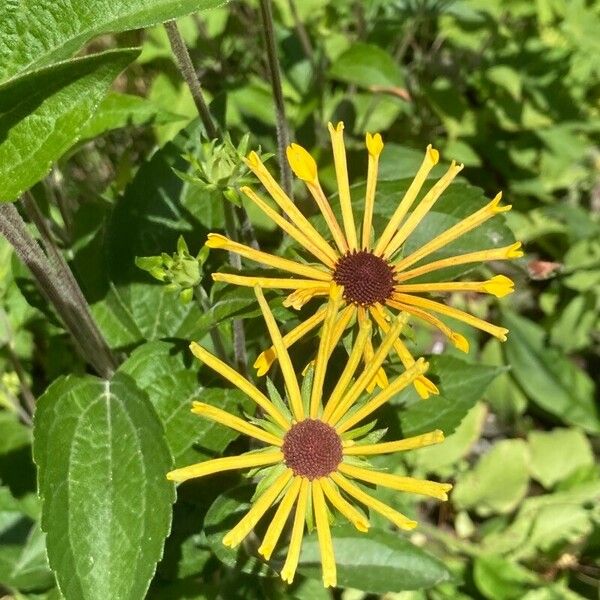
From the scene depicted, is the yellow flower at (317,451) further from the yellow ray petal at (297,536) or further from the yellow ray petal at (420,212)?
the yellow ray petal at (420,212)

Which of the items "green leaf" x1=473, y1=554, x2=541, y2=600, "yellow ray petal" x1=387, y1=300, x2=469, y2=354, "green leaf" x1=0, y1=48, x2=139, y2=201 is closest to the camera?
"green leaf" x1=0, y1=48, x2=139, y2=201

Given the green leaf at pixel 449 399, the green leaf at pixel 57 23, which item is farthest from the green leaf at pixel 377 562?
the green leaf at pixel 57 23

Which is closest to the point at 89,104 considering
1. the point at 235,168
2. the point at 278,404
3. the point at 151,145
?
the point at 235,168

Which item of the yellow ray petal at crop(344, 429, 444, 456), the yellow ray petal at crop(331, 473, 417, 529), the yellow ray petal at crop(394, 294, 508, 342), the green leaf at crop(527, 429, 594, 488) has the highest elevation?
the green leaf at crop(527, 429, 594, 488)

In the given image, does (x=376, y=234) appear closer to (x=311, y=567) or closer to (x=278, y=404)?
(x=278, y=404)

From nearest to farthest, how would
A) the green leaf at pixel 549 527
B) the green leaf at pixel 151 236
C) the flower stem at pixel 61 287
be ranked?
the flower stem at pixel 61 287
the green leaf at pixel 151 236
the green leaf at pixel 549 527

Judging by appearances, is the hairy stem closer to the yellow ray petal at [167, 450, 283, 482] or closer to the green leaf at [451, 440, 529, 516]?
the yellow ray petal at [167, 450, 283, 482]

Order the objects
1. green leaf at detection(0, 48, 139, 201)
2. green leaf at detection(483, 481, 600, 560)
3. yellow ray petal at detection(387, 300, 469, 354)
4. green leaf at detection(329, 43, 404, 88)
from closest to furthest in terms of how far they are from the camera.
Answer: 1. green leaf at detection(0, 48, 139, 201)
2. yellow ray petal at detection(387, 300, 469, 354)
3. green leaf at detection(329, 43, 404, 88)
4. green leaf at detection(483, 481, 600, 560)

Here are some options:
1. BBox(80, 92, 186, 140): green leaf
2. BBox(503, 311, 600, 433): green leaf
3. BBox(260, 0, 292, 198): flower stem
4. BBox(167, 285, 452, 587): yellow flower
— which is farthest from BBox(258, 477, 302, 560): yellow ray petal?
BBox(503, 311, 600, 433): green leaf
